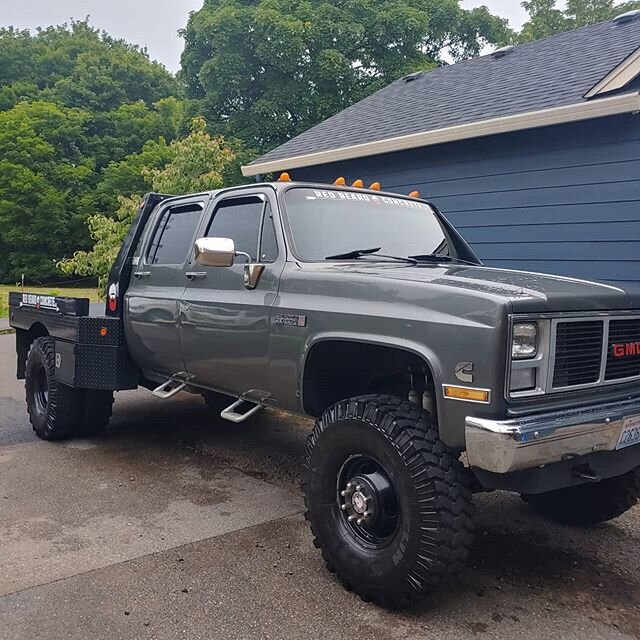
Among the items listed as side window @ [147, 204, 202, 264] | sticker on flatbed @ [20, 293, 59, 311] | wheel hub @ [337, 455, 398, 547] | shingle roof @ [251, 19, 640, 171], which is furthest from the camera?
shingle roof @ [251, 19, 640, 171]

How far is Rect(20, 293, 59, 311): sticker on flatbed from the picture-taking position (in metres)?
5.83

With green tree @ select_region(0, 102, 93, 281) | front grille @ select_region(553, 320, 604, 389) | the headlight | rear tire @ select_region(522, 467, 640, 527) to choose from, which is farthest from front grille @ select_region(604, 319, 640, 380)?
green tree @ select_region(0, 102, 93, 281)

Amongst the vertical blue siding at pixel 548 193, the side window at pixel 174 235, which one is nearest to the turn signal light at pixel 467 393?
the side window at pixel 174 235

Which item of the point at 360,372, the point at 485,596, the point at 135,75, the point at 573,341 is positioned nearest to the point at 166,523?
the point at 360,372

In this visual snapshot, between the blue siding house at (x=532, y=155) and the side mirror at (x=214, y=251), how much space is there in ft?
14.6

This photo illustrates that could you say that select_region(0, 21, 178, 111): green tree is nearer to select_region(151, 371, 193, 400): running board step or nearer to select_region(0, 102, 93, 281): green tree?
select_region(0, 102, 93, 281): green tree

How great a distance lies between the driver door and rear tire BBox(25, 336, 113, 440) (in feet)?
5.15

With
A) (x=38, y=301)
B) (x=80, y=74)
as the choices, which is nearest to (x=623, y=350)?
(x=38, y=301)

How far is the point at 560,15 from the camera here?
38.6m

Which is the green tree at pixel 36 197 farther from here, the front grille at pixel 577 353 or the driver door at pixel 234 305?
the front grille at pixel 577 353

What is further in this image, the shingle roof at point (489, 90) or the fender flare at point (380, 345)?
the shingle roof at point (489, 90)

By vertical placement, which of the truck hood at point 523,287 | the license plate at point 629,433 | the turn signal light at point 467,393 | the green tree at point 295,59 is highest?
the green tree at point 295,59

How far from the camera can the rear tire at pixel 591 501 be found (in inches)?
148

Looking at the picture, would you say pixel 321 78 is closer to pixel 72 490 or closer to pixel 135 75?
pixel 72 490
